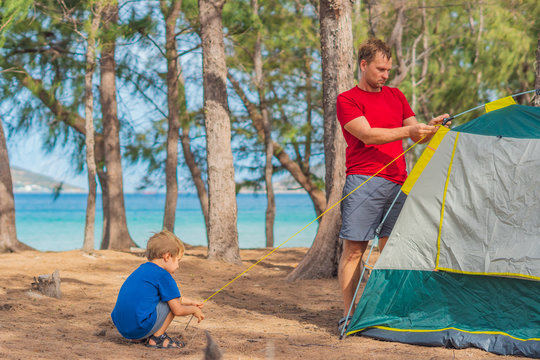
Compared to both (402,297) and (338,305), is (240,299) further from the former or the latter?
(402,297)

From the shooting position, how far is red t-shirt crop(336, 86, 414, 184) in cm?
318

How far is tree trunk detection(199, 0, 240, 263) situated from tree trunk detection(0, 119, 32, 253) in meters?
2.87

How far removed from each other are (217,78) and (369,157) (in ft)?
12.8

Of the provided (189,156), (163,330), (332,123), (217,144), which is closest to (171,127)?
(189,156)

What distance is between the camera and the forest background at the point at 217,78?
24.8ft

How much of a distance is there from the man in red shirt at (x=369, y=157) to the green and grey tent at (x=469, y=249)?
114 mm

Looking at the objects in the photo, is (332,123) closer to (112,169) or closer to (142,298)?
(142,298)

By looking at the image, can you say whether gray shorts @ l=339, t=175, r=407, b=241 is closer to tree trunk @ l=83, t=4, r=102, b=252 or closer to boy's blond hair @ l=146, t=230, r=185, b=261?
boy's blond hair @ l=146, t=230, r=185, b=261

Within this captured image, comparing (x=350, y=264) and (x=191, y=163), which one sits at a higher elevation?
(x=191, y=163)

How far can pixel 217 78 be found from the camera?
6.77 m

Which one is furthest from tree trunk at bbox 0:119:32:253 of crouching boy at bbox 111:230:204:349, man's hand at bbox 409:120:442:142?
man's hand at bbox 409:120:442:142

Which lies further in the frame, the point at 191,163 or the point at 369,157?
the point at 191,163

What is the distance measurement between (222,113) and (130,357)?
434 cm

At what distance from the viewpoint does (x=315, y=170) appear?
11.7m
